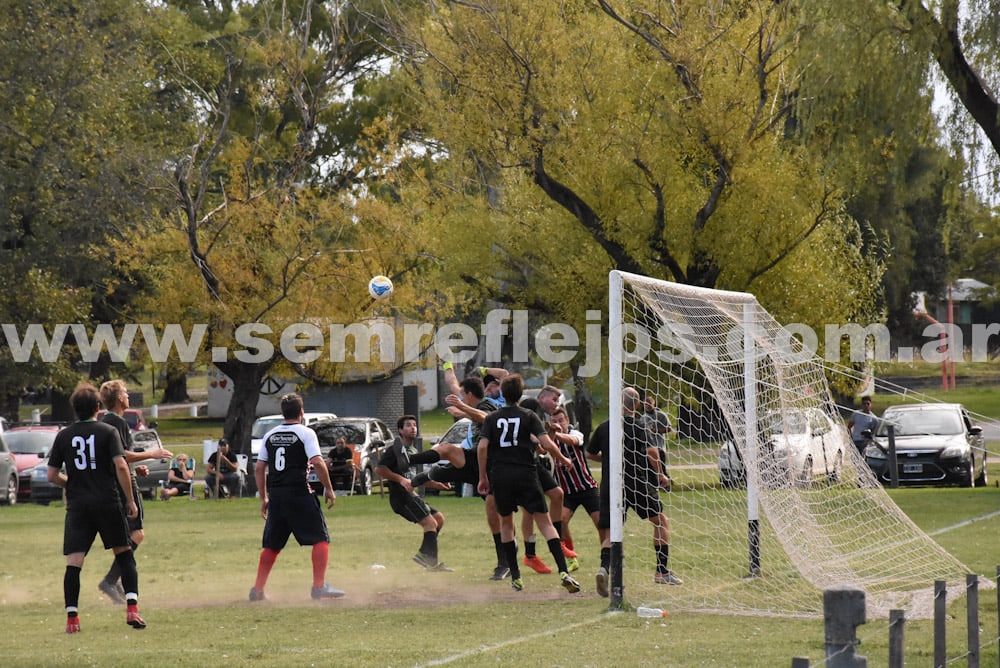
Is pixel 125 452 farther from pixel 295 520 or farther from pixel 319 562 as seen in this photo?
pixel 319 562

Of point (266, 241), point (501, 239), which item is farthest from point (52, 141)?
point (501, 239)

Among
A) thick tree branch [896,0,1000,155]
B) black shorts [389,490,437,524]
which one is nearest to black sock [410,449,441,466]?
black shorts [389,490,437,524]

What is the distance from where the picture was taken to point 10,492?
26125 millimetres

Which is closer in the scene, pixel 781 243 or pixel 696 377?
pixel 696 377

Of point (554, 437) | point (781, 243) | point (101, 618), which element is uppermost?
point (781, 243)

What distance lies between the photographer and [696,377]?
1958 cm

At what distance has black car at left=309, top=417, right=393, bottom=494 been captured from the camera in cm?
2730

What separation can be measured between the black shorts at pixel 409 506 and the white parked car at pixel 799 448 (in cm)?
317

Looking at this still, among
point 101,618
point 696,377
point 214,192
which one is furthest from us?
point 214,192

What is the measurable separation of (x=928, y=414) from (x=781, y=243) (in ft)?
18.1

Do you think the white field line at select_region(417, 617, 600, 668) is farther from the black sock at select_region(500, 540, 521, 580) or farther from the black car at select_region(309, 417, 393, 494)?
the black car at select_region(309, 417, 393, 494)

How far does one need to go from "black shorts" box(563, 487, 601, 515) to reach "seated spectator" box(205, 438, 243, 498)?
592 inches

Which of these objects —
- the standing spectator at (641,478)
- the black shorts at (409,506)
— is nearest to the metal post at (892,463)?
the black shorts at (409,506)

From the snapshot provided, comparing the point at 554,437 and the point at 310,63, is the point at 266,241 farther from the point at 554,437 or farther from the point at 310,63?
the point at 554,437
